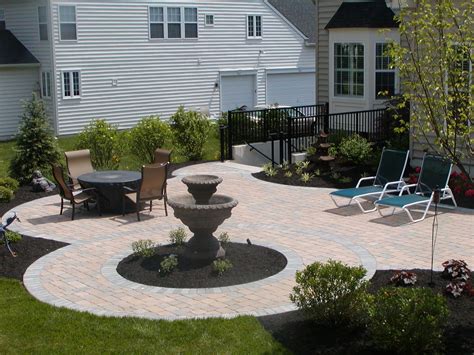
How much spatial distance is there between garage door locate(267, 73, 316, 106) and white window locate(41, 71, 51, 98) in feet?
36.3

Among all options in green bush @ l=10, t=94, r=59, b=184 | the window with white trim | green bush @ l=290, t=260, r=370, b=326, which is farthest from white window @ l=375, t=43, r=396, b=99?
green bush @ l=290, t=260, r=370, b=326

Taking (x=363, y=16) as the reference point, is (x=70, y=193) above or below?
below

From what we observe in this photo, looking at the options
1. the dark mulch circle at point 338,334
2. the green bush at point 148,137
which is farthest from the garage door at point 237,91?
the dark mulch circle at point 338,334

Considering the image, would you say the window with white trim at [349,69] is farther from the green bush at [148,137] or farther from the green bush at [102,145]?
the green bush at [102,145]

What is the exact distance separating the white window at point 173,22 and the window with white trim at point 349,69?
12.0 m

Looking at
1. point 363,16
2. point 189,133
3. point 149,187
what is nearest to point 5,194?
point 149,187

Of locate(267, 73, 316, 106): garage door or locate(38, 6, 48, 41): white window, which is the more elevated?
locate(38, 6, 48, 41): white window

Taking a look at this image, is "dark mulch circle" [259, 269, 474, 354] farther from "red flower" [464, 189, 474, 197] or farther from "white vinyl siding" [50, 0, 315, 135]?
"white vinyl siding" [50, 0, 315, 135]

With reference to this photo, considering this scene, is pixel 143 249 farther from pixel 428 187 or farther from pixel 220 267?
pixel 428 187

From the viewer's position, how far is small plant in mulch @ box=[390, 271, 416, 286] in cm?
875

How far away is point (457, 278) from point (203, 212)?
3210 millimetres

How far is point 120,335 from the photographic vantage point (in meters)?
7.70

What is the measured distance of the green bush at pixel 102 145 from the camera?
17.6 meters

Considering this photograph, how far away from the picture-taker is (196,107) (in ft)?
108
